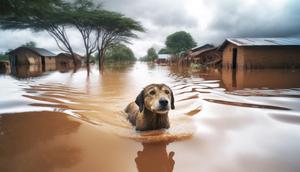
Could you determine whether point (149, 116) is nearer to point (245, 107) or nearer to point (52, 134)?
point (52, 134)

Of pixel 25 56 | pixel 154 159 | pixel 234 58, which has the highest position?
pixel 25 56

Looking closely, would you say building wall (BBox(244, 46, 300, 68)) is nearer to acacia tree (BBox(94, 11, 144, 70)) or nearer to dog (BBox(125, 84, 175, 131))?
acacia tree (BBox(94, 11, 144, 70))

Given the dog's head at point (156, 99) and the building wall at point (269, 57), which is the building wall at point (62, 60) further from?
the dog's head at point (156, 99)

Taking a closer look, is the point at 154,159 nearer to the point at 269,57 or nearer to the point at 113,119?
the point at 113,119

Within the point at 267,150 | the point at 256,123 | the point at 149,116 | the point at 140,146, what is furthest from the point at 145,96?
the point at 256,123

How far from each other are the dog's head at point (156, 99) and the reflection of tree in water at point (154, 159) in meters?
0.53

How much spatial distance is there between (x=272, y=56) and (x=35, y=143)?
24.5 metres

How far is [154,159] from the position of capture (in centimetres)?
286

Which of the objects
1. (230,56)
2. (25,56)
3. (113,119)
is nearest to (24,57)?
(25,56)

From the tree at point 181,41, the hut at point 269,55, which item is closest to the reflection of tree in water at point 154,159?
the hut at point 269,55

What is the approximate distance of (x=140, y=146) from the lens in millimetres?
3301

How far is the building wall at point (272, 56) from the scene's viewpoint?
889 inches

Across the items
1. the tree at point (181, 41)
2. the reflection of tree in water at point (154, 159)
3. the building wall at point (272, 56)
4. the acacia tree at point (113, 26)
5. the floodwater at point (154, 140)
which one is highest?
the tree at point (181, 41)

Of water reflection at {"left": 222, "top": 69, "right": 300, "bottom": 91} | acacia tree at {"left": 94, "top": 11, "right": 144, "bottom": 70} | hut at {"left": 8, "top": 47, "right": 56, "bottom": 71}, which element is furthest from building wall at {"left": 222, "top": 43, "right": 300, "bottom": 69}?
hut at {"left": 8, "top": 47, "right": 56, "bottom": 71}
